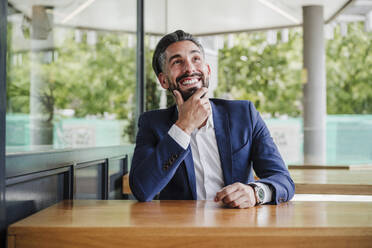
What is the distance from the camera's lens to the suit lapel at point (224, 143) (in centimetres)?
190

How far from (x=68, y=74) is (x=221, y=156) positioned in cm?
123

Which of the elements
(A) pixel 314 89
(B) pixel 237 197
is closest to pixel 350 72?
(A) pixel 314 89

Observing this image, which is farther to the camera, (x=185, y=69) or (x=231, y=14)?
(x=231, y=14)

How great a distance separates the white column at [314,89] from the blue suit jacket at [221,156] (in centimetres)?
503

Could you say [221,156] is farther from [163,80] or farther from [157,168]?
[163,80]

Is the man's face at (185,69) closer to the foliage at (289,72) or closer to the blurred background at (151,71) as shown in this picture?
the blurred background at (151,71)

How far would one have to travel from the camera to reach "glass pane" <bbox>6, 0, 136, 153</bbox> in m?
1.90

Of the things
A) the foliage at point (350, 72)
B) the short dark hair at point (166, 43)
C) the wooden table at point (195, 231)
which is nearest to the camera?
the wooden table at point (195, 231)

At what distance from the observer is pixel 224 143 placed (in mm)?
1916

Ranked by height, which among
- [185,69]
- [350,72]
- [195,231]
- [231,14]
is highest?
[231,14]

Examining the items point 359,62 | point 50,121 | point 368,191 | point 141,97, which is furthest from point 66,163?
point 359,62

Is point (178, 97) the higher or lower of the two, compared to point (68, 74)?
lower

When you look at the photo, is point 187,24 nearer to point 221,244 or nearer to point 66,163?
point 66,163

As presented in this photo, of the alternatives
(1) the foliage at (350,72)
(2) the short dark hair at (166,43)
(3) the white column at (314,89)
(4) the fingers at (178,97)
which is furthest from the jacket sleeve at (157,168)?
(3) the white column at (314,89)
